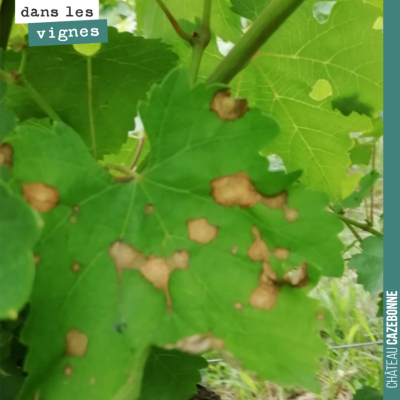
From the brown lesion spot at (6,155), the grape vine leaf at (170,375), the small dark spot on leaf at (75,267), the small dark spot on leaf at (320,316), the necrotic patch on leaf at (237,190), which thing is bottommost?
the grape vine leaf at (170,375)

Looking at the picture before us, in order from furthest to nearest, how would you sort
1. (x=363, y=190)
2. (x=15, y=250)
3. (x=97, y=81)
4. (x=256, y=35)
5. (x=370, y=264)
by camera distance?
(x=363, y=190)
(x=370, y=264)
(x=97, y=81)
(x=256, y=35)
(x=15, y=250)

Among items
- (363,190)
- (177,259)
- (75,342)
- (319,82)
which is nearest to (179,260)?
(177,259)

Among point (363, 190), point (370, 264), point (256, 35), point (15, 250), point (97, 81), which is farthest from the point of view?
point (363, 190)

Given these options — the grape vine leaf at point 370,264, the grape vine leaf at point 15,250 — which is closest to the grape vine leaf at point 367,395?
the grape vine leaf at point 370,264

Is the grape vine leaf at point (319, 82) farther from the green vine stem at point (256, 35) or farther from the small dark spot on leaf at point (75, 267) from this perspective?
the small dark spot on leaf at point (75, 267)

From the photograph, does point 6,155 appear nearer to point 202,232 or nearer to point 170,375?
point 202,232

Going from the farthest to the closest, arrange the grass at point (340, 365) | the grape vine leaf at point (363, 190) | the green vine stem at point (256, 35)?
1. the grass at point (340, 365)
2. the grape vine leaf at point (363, 190)
3. the green vine stem at point (256, 35)

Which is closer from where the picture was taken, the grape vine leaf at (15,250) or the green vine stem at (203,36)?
the grape vine leaf at (15,250)
